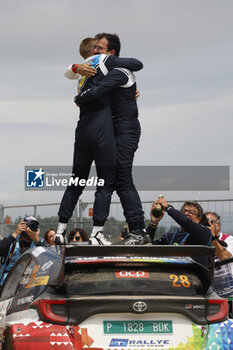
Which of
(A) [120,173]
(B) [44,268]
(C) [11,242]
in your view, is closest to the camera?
(B) [44,268]

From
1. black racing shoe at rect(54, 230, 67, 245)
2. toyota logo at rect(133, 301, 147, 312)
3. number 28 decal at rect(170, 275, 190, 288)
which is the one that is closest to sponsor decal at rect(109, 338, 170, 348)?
toyota logo at rect(133, 301, 147, 312)

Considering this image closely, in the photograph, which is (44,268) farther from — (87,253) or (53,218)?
(53,218)

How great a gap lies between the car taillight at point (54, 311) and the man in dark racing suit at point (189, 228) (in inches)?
95.1

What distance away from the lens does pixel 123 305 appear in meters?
5.65

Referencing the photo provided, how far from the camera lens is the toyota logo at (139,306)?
5.65 m

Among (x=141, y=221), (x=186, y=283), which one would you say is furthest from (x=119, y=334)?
(x=141, y=221)

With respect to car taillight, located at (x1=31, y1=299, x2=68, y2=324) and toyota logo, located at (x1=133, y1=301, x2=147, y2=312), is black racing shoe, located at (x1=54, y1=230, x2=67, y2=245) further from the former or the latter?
toyota logo, located at (x1=133, y1=301, x2=147, y2=312)

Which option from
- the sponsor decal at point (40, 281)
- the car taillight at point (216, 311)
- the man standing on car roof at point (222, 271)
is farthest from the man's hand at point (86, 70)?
the car taillight at point (216, 311)

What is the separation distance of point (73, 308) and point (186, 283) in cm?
102

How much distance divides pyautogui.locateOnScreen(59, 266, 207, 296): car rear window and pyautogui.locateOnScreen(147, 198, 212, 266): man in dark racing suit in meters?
1.71

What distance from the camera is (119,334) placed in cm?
559

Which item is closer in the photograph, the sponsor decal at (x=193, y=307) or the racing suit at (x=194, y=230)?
the sponsor decal at (x=193, y=307)

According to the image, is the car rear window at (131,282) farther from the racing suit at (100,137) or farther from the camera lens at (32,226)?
the camera lens at (32,226)

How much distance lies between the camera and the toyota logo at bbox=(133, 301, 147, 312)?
565 centimetres
